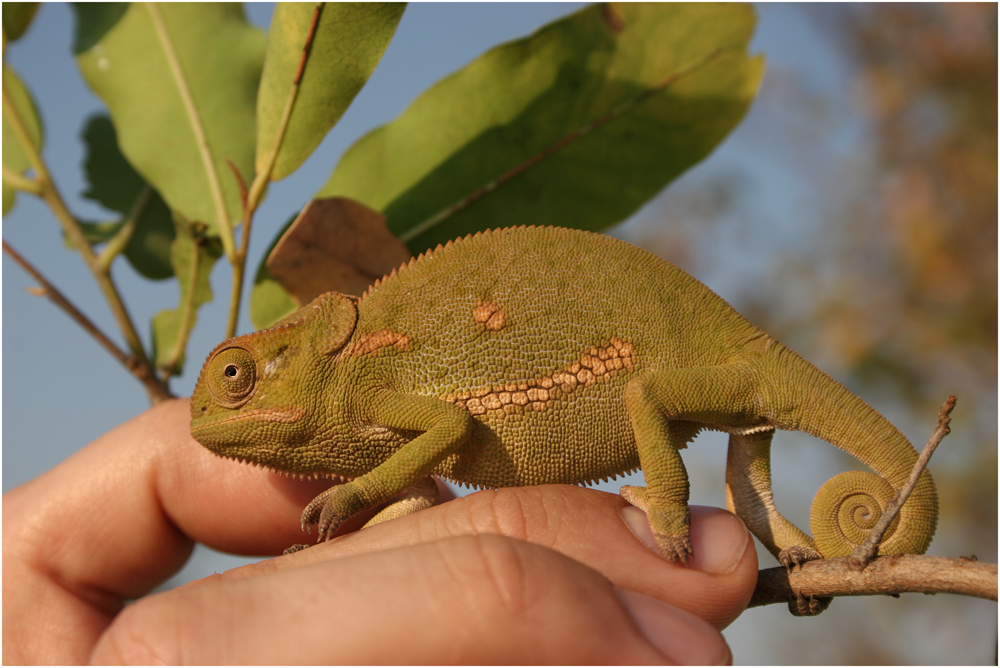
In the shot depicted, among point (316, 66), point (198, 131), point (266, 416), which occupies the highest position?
point (316, 66)

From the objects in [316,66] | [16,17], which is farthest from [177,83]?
[316,66]

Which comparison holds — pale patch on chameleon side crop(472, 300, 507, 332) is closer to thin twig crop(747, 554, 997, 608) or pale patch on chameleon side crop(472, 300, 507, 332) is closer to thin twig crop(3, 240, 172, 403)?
thin twig crop(747, 554, 997, 608)

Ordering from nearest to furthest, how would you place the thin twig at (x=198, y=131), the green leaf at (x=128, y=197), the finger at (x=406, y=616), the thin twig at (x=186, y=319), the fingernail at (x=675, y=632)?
the finger at (x=406, y=616) < the fingernail at (x=675, y=632) < the thin twig at (x=198, y=131) < the thin twig at (x=186, y=319) < the green leaf at (x=128, y=197)

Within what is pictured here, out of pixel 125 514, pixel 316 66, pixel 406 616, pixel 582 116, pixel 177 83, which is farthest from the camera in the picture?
pixel 125 514

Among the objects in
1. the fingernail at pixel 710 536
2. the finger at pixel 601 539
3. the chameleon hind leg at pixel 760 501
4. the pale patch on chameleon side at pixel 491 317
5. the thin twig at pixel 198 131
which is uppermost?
the thin twig at pixel 198 131

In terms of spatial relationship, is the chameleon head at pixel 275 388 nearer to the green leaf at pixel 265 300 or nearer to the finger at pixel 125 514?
the green leaf at pixel 265 300

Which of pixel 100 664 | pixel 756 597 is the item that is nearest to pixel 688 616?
pixel 756 597

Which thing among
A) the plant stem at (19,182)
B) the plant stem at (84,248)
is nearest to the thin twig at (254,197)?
the plant stem at (84,248)

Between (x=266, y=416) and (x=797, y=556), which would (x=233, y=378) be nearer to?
(x=266, y=416)
